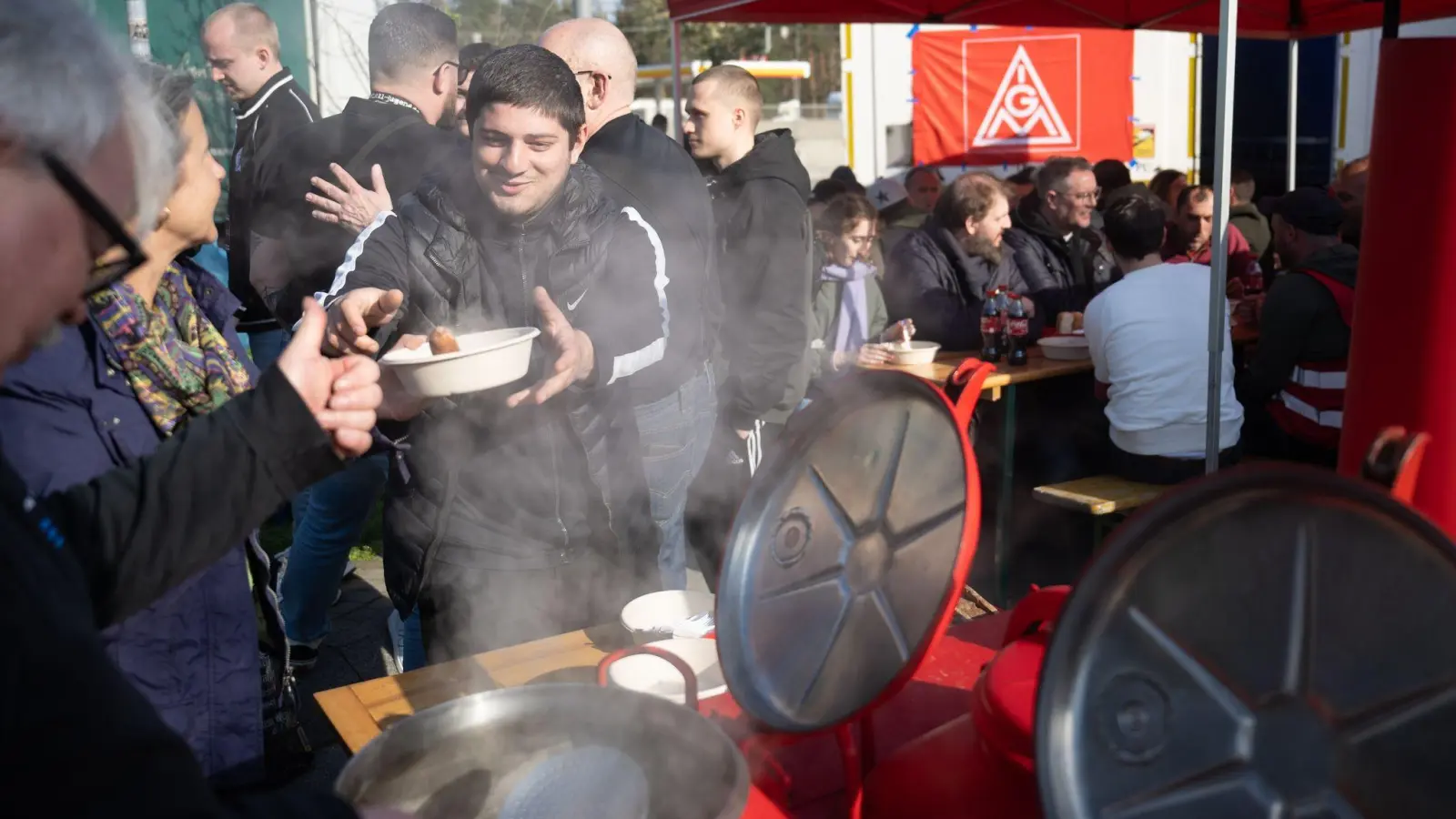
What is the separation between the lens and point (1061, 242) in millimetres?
5328

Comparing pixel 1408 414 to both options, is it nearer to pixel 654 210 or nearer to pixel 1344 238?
pixel 654 210

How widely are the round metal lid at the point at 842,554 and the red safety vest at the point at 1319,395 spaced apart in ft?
10.9

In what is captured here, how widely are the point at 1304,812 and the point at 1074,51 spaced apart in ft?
30.8

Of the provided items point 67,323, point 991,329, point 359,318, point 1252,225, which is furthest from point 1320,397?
point 67,323

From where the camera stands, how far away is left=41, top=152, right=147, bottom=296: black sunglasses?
746 millimetres

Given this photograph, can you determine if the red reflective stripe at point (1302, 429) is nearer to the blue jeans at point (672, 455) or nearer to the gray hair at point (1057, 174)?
the gray hair at point (1057, 174)

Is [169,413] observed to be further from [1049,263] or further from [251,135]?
[1049,263]

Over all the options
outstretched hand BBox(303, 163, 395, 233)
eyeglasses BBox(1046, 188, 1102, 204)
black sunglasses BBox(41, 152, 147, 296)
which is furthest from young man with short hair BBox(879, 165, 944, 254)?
black sunglasses BBox(41, 152, 147, 296)

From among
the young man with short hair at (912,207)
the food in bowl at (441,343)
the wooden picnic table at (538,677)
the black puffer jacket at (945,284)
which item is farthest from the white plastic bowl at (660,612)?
the young man with short hair at (912,207)

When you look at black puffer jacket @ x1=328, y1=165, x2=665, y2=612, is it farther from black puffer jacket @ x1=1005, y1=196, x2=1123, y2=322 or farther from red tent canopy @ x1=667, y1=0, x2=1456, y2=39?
red tent canopy @ x1=667, y1=0, x2=1456, y2=39

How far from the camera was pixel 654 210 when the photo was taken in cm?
286

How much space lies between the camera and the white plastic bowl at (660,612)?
1771mm

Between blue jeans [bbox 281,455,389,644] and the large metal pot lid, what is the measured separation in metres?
2.76

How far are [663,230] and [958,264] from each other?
8.17 feet
